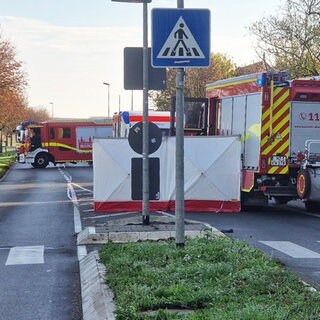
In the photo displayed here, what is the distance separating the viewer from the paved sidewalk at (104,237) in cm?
684

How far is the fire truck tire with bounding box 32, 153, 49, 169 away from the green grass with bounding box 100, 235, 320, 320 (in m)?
40.9

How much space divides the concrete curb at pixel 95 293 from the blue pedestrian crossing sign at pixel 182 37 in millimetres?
2578

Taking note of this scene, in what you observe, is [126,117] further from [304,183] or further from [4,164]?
[4,164]

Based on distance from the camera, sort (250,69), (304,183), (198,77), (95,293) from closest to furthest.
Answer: (95,293), (304,183), (250,69), (198,77)

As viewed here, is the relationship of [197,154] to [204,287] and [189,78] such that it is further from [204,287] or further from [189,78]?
[189,78]

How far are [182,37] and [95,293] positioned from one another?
318 centimetres

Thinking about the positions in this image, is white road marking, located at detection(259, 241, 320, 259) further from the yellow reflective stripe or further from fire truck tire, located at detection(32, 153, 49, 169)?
fire truck tire, located at detection(32, 153, 49, 169)

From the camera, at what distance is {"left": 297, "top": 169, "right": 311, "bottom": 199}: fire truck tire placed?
16.0m

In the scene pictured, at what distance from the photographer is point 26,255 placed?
10898 millimetres

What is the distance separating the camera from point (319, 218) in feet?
54.9

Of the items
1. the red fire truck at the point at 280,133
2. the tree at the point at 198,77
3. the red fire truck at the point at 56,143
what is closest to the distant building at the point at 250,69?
the tree at the point at 198,77

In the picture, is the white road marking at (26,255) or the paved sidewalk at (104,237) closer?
the paved sidewalk at (104,237)

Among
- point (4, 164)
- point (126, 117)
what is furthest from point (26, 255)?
point (4, 164)

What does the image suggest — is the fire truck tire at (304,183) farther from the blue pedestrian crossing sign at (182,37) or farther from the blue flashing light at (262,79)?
the blue pedestrian crossing sign at (182,37)
